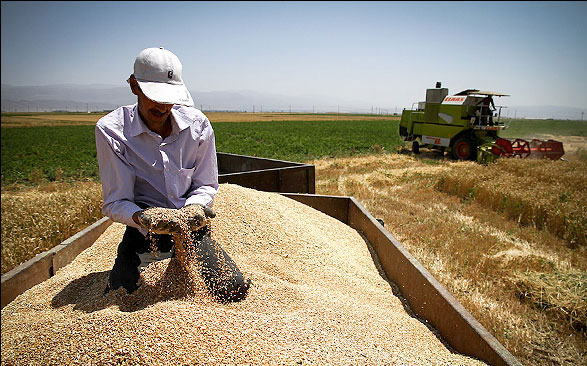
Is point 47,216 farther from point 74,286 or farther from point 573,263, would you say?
point 573,263

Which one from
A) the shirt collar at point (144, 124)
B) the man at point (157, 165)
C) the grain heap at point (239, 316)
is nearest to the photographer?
the grain heap at point (239, 316)

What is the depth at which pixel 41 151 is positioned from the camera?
627 inches

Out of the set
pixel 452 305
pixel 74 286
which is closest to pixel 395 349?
pixel 452 305

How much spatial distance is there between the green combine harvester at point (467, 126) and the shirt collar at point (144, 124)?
971 cm

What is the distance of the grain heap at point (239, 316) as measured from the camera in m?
1.42

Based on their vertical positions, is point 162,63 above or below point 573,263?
above

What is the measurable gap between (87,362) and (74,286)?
1.03 metres

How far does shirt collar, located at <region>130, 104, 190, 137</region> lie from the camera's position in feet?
6.25

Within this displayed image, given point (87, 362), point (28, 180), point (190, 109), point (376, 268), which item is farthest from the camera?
point (28, 180)

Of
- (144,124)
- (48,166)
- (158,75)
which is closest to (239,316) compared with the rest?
(144,124)

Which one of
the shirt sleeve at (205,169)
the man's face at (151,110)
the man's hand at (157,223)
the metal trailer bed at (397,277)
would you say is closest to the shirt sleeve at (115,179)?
the man's hand at (157,223)

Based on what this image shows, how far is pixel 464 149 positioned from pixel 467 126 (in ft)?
2.37

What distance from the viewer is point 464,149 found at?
11.0 m

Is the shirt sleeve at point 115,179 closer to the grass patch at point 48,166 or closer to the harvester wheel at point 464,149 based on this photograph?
the grass patch at point 48,166
